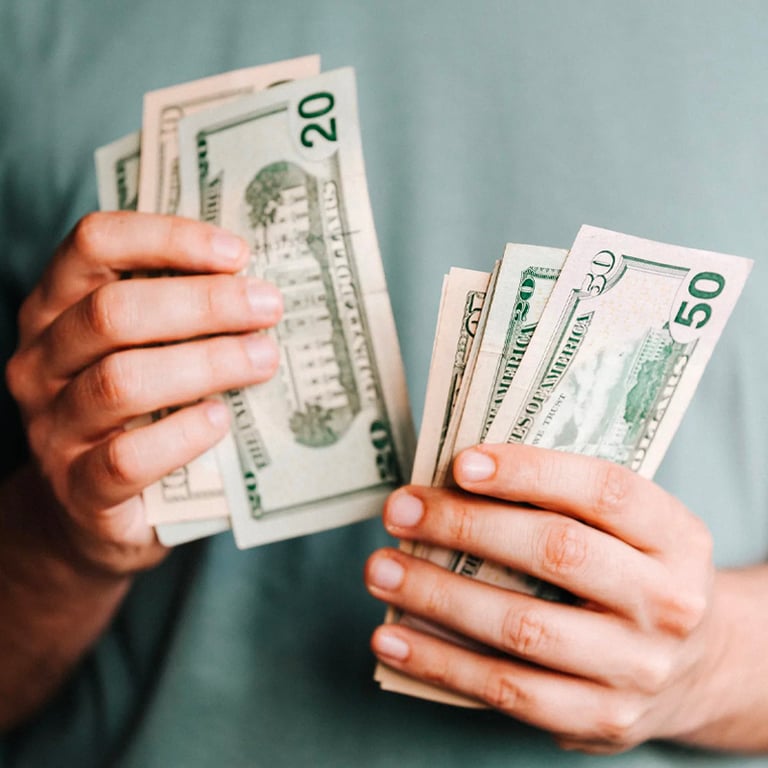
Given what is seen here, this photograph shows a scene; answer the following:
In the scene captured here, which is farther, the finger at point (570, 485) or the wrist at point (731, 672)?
the wrist at point (731, 672)

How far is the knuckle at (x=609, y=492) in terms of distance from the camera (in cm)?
71

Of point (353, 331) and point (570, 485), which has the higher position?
point (353, 331)

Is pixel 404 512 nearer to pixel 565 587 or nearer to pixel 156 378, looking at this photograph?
pixel 565 587

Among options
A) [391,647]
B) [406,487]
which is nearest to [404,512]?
[406,487]

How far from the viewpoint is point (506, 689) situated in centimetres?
77

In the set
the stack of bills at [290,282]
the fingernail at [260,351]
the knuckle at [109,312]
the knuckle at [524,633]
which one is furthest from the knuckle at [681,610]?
the knuckle at [109,312]

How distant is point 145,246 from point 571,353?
0.48 meters

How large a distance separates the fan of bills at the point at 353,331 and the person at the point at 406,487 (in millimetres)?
77

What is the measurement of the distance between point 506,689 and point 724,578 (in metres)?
0.31

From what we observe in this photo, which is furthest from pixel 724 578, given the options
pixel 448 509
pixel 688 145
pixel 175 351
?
pixel 175 351

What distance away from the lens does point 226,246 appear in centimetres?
86

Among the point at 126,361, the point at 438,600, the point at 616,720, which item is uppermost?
the point at 126,361

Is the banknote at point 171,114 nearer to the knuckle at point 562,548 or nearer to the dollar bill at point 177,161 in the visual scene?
the dollar bill at point 177,161

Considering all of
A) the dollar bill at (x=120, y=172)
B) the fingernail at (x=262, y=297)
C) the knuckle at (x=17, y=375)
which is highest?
the dollar bill at (x=120, y=172)
